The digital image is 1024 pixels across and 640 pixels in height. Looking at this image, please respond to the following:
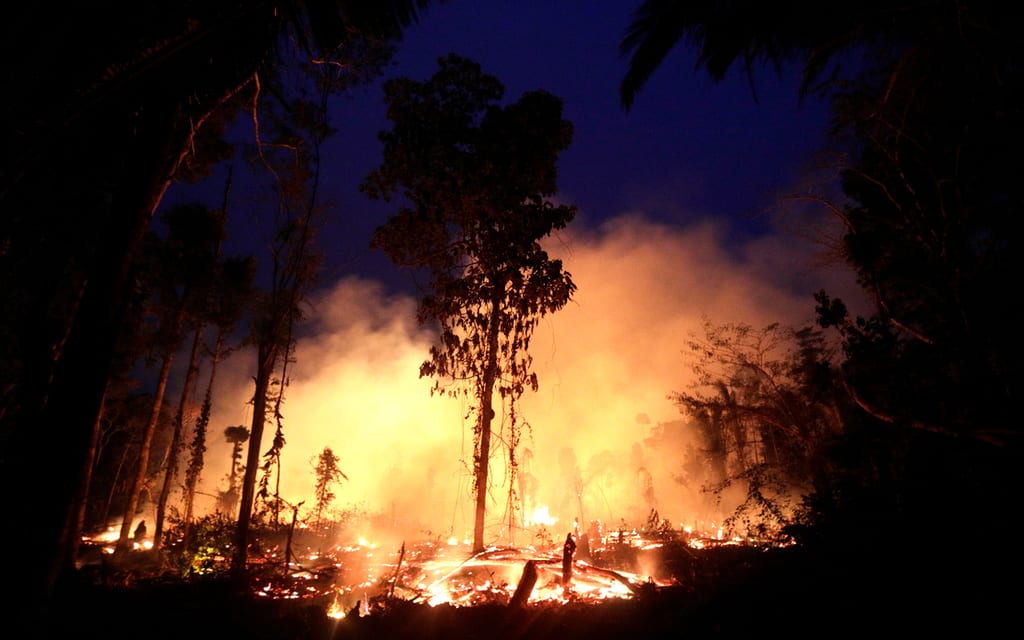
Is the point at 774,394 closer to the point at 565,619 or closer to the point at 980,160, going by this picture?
the point at 980,160

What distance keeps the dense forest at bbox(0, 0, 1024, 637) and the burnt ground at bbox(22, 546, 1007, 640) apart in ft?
0.13

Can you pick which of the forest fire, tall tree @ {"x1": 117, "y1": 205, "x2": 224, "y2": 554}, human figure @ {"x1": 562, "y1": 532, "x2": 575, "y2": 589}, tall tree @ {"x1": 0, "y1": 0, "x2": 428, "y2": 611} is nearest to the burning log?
the forest fire

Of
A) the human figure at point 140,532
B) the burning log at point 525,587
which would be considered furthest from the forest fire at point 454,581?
the human figure at point 140,532

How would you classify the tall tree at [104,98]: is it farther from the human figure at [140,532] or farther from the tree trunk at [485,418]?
the human figure at [140,532]

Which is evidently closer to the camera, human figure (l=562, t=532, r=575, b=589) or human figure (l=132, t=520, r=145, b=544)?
human figure (l=562, t=532, r=575, b=589)

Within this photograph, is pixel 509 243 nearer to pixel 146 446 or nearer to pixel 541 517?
pixel 146 446

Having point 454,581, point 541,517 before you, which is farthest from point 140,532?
point 541,517

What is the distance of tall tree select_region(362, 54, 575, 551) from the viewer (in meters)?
11.0

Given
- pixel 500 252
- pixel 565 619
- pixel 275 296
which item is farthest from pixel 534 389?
pixel 275 296

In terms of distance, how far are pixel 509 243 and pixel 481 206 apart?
1150mm

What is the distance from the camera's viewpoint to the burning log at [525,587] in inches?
244

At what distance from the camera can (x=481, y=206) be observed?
11016 mm

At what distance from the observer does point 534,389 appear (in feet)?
36.1

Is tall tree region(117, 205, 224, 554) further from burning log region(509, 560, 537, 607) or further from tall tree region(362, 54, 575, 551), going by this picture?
burning log region(509, 560, 537, 607)
